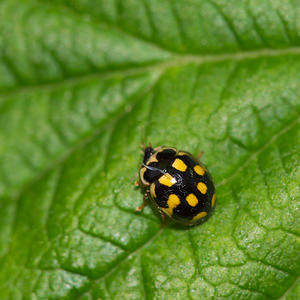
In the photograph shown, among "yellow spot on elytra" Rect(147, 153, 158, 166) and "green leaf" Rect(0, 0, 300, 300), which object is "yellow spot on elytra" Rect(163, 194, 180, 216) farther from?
"yellow spot on elytra" Rect(147, 153, 158, 166)

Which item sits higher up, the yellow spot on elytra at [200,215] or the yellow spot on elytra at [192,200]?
the yellow spot on elytra at [192,200]

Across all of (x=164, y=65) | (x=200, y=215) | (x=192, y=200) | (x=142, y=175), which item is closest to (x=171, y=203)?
(x=192, y=200)

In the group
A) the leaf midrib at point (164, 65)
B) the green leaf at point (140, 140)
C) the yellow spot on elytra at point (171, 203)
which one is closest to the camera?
the green leaf at point (140, 140)

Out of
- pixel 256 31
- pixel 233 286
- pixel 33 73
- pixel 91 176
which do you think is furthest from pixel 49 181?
pixel 256 31

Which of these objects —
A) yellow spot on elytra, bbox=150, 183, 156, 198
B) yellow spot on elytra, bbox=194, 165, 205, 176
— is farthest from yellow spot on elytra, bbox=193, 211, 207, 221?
yellow spot on elytra, bbox=150, 183, 156, 198

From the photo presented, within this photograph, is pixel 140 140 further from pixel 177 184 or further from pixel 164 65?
pixel 164 65

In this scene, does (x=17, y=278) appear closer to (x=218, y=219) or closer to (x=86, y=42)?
(x=218, y=219)

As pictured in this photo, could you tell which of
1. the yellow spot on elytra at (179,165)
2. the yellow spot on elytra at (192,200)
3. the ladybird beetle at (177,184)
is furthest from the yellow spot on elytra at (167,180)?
the yellow spot on elytra at (192,200)

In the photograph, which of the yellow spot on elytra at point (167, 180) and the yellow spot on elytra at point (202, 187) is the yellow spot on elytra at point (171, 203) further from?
the yellow spot on elytra at point (202, 187)

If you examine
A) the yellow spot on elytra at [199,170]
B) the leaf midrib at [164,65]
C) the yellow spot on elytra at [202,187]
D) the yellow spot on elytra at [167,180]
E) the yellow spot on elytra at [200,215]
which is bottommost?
the yellow spot on elytra at [200,215]
